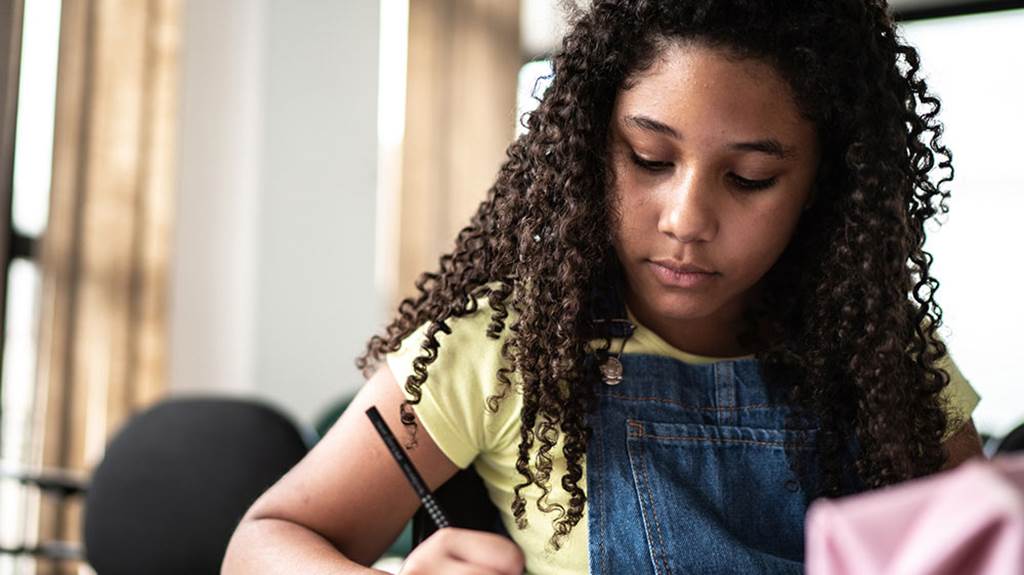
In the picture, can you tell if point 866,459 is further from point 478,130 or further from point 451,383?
point 478,130

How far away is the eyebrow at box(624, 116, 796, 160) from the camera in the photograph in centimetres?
91

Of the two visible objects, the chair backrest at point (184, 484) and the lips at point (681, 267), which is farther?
the chair backrest at point (184, 484)

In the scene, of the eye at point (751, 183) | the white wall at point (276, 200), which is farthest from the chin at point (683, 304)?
the white wall at point (276, 200)

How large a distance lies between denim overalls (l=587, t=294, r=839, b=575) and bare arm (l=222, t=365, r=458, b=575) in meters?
0.16

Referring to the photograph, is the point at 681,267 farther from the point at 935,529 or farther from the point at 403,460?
the point at 935,529

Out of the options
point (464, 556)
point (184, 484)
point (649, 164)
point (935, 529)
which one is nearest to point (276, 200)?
point (184, 484)

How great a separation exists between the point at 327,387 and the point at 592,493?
3162 millimetres

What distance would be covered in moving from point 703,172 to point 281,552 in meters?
0.48

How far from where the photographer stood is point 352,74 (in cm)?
413

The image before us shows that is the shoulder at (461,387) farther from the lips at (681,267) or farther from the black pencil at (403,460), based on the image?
the lips at (681,267)

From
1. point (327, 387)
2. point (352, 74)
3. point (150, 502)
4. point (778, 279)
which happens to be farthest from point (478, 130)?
point (778, 279)

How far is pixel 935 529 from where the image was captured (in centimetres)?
38

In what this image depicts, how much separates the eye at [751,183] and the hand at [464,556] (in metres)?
0.39

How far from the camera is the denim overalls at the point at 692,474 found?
3.15 ft
